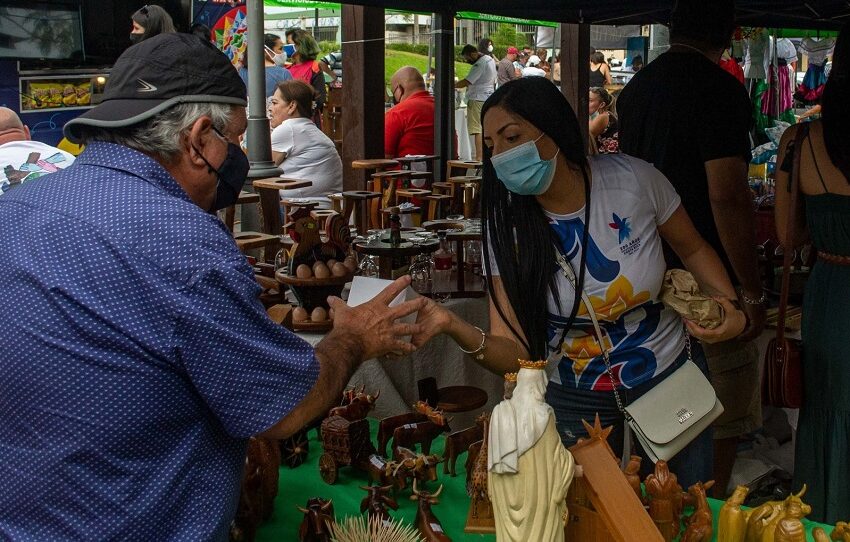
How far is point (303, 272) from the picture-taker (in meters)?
3.10

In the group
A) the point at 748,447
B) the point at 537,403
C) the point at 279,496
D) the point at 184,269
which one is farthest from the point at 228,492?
the point at 748,447

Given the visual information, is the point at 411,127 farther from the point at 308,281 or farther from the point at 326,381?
the point at 326,381

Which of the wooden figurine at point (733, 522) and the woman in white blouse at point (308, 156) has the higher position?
the woman in white blouse at point (308, 156)

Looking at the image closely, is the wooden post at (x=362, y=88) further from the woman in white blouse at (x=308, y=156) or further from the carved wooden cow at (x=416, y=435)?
the carved wooden cow at (x=416, y=435)

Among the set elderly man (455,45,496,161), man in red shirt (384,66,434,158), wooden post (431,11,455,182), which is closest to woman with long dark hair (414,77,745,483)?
wooden post (431,11,455,182)

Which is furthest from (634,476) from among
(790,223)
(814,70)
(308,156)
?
(814,70)

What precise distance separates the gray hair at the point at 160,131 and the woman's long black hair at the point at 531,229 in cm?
84

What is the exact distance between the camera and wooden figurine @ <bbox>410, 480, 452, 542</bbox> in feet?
6.03

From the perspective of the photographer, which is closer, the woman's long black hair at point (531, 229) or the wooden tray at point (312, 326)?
the woman's long black hair at point (531, 229)

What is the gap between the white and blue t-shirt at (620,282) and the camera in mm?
2096

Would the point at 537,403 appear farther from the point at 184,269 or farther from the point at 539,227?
the point at 539,227

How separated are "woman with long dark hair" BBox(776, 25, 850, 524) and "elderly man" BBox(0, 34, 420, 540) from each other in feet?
5.89

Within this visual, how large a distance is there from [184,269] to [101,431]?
249 mm

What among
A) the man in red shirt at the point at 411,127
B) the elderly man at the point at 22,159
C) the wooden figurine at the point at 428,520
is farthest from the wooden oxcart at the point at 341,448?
the man in red shirt at the point at 411,127
